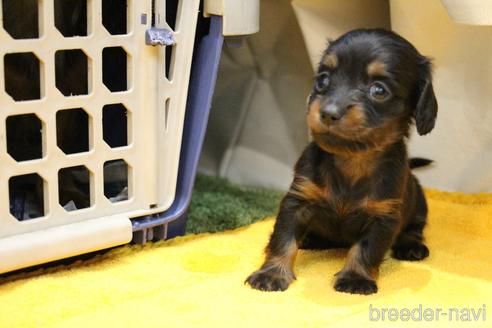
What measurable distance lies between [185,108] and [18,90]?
444mm

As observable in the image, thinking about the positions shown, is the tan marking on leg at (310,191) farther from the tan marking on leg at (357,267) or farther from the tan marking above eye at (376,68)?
the tan marking above eye at (376,68)

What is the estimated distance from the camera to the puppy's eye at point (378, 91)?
1.84 metres

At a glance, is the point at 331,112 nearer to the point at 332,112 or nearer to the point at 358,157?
the point at 332,112

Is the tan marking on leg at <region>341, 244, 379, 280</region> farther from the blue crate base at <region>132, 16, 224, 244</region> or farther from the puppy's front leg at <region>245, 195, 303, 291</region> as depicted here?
the blue crate base at <region>132, 16, 224, 244</region>

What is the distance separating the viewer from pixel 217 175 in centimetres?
296

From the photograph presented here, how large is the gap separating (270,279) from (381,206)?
33 centimetres

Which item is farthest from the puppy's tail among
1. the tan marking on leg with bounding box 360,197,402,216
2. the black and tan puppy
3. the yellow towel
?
the tan marking on leg with bounding box 360,197,402,216

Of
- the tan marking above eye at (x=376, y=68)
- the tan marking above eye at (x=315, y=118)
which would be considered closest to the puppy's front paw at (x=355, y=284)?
the tan marking above eye at (x=315, y=118)

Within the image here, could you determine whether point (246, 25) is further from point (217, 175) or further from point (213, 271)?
point (217, 175)

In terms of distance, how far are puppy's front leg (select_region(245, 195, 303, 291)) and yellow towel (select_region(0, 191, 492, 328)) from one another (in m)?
0.03

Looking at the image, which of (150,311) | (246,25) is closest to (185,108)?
(246,25)

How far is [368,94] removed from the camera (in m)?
1.84

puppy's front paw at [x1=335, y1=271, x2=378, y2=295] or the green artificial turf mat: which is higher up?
puppy's front paw at [x1=335, y1=271, x2=378, y2=295]

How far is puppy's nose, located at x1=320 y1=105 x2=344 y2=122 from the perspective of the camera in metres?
1.76
